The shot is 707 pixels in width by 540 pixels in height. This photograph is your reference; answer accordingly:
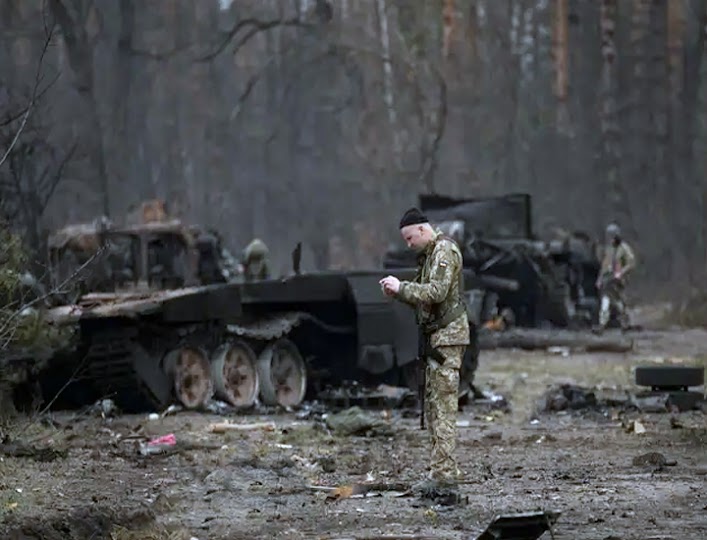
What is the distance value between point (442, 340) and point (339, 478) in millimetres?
1685

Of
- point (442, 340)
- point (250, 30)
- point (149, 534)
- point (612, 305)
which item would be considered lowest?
point (149, 534)

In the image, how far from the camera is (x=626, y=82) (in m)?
54.8

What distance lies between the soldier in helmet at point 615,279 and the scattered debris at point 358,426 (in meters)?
15.8

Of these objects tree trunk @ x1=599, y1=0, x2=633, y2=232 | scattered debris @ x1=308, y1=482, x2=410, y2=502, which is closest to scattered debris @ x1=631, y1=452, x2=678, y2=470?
scattered debris @ x1=308, y1=482, x2=410, y2=502

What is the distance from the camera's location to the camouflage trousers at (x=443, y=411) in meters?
10.5

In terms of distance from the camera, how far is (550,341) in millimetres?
27438

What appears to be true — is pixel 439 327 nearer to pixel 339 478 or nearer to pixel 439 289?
pixel 439 289

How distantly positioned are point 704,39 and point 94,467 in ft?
135

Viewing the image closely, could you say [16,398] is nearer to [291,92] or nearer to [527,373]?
[527,373]

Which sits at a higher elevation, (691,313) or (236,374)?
(236,374)

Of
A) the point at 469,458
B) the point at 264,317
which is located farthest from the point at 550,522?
the point at 264,317

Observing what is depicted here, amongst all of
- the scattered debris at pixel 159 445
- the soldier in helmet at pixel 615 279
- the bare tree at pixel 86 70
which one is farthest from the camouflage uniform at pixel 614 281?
the scattered debris at pixel 159 445

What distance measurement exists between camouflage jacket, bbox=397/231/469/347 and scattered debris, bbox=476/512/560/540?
2.29 m

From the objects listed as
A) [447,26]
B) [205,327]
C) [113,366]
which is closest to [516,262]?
[205,327]
